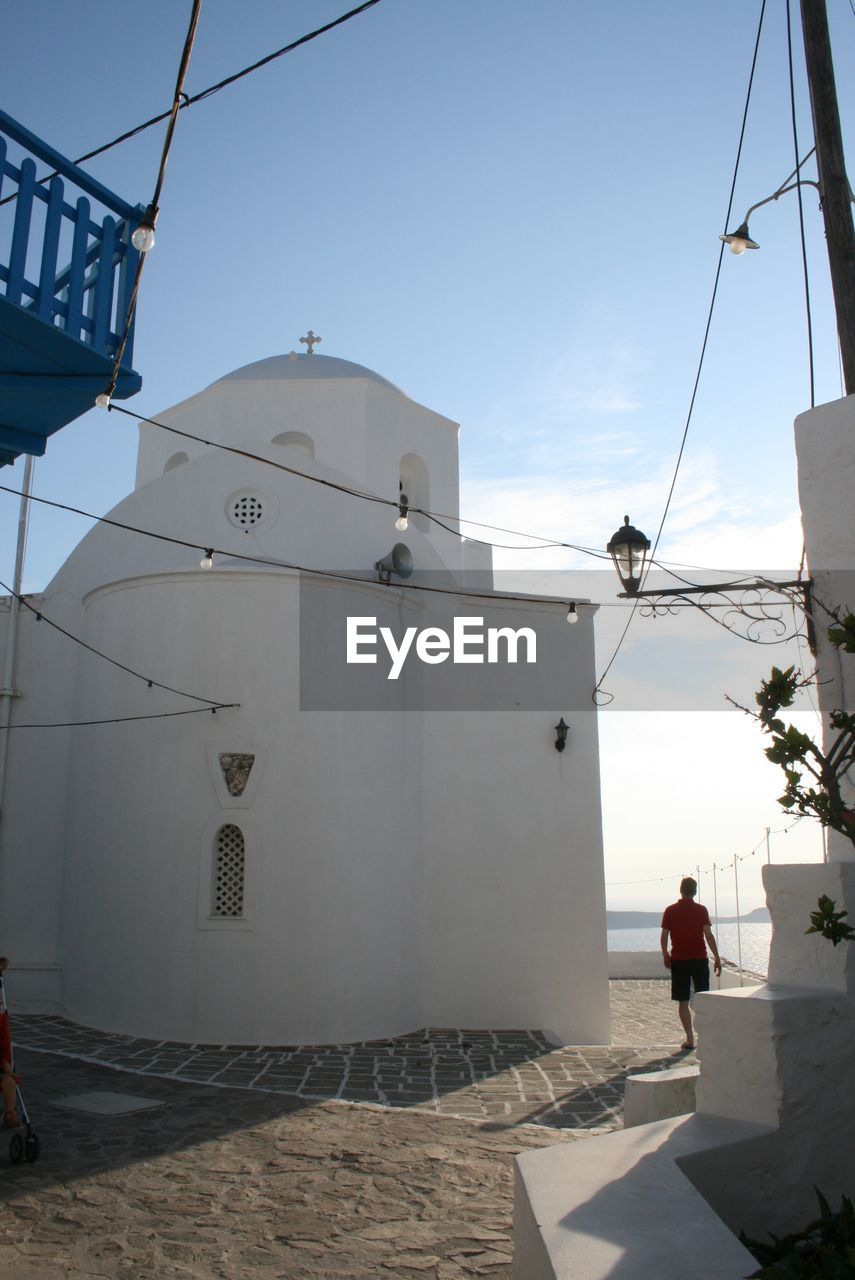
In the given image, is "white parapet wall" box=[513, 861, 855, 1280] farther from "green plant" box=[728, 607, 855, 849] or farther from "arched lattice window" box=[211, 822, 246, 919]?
"arched lattice window" box=[211, 822, 246, 919]

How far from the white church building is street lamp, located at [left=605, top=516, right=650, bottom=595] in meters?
4.03

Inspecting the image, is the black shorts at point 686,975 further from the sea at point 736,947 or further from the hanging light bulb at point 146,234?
the hanging light bulb at point 146,234

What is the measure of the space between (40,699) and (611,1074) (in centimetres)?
776

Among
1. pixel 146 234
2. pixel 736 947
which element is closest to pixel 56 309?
pixel 146 234

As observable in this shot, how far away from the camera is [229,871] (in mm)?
9930

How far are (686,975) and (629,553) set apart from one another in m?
4.32

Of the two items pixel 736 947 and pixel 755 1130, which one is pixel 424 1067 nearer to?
pixel 755 1130

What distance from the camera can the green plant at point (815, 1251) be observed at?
2910 millimetres

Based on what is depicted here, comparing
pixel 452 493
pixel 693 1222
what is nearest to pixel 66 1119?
pixel 693 1222

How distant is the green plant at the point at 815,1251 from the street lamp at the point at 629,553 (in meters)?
3.82

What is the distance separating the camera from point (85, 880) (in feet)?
34.2

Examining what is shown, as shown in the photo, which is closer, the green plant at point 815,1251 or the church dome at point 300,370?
the green plant at point 815,1251

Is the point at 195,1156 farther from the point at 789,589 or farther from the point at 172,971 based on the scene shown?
the point at 789,589

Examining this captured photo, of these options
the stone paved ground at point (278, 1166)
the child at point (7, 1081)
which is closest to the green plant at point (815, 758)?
the stone paved ground at point (278, 1166)
